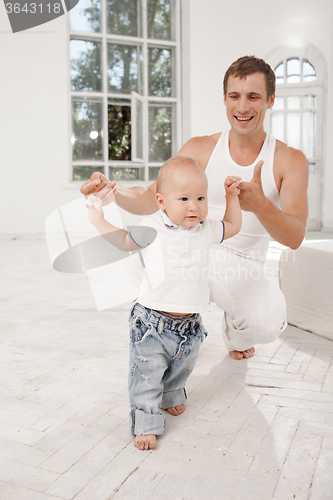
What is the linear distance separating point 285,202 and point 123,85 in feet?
20.2

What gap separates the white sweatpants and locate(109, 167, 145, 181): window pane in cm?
563

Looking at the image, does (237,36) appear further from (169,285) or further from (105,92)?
(169,285)

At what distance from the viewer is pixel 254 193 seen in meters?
1.56

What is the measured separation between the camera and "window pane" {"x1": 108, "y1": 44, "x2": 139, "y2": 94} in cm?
732

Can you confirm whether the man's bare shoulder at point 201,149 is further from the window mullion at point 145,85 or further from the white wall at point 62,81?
the window mullion at point 145,85

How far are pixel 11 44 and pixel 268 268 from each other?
16.0ft

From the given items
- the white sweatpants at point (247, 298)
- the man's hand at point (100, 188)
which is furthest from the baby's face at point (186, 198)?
the white sweatpants at point (247, 298)

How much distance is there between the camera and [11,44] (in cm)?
646

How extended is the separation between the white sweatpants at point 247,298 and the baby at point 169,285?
457mm

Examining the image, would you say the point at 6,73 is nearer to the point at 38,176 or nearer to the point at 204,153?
the point at 38,176

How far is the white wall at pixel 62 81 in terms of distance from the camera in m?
6.60

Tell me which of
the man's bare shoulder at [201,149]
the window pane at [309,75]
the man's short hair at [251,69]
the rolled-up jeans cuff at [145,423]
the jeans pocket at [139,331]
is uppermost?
the window pane at [309,75]

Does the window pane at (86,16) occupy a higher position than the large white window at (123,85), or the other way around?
the window pane at (86,16)

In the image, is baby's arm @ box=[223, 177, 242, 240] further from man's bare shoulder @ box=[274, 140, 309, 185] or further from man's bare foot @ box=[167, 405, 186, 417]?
man's bare foot @ box=[167, 405, 186, 417]
